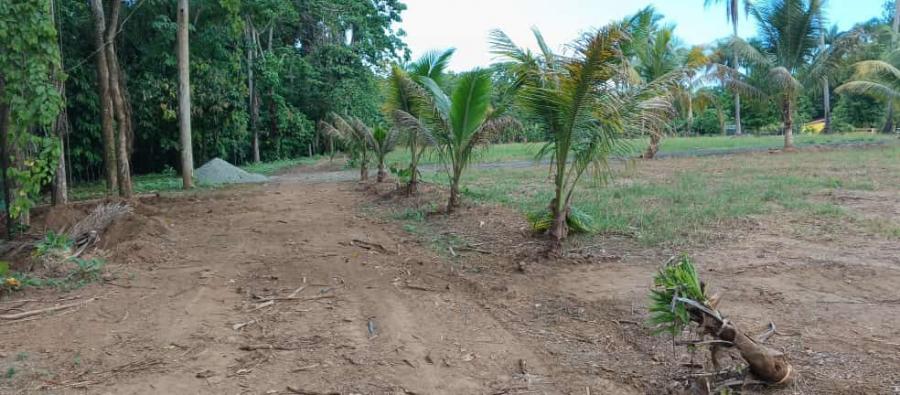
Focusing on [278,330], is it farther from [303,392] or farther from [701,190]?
[701,190]

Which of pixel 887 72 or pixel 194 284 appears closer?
pixel 194 284

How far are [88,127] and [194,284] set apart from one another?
14394mm

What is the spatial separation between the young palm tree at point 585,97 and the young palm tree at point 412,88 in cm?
276

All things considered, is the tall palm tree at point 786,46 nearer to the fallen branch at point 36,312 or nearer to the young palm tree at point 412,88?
the young palm tree at point 412,88

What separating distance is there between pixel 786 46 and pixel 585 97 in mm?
18572

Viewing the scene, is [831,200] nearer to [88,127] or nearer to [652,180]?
[652,180]

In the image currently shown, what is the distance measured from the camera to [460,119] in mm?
8422

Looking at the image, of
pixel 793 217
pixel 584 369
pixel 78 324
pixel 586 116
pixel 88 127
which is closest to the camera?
pixel 584 369

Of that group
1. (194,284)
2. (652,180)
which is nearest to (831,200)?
(652,180)

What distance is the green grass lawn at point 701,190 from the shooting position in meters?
7.73

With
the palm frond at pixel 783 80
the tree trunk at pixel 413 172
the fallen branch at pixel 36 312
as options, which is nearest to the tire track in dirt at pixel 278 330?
the fallen branch at pixel 36 312

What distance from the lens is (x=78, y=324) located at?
447 centimetres

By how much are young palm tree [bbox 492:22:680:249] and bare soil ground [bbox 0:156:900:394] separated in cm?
117

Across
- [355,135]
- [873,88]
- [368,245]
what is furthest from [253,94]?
[873,88]
